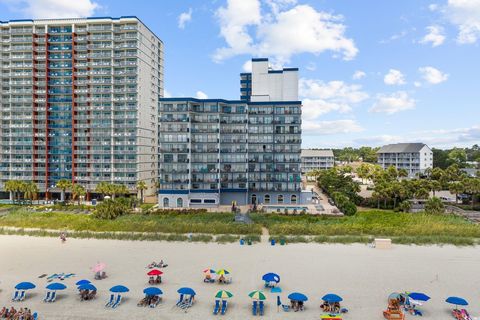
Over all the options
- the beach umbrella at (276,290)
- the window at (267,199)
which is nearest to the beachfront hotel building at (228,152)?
the window at (267,199)

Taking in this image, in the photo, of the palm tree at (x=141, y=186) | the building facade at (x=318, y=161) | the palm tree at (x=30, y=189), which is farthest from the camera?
the building facade at (x=318, y=161)

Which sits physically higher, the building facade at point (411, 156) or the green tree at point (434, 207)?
the building facade at point (411, 156)

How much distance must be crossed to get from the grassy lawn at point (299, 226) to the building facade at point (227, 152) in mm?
16501

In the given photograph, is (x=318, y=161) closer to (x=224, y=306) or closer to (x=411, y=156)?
(x=411, y=156)

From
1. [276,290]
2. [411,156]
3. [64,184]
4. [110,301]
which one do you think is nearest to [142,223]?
[110,301]

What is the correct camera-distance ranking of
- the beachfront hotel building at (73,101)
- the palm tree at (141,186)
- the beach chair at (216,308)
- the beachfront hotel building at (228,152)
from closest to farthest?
the beach chair at (216,308) → the beachfront hotel building at (228,152) → the palm tree at (141,186) → the beachfront hotel building at (73,101)

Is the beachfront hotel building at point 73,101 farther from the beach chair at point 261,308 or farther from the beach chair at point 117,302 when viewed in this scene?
the beach chair at point 261,308

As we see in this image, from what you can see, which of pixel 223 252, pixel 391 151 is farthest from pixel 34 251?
pixel 391 151

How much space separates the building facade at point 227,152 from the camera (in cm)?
7650

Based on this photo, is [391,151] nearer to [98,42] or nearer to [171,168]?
[171,168]

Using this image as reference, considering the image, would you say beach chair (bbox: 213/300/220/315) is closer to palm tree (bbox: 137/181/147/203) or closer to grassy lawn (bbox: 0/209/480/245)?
grassy lawn (bbox: 0/209/480/245)

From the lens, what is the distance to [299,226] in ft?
→ 168

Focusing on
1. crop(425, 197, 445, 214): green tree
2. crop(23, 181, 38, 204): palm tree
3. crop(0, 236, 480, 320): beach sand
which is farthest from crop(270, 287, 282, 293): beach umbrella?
crop(23, 181, 38, 204): palm tree

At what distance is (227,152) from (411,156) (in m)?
115
